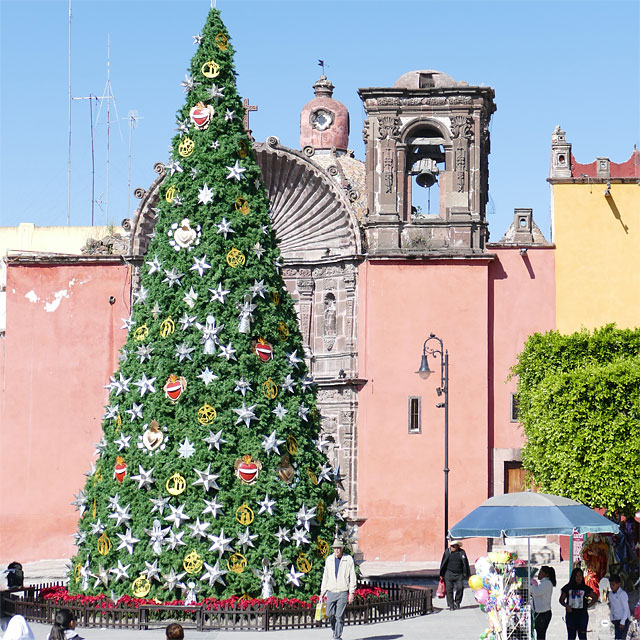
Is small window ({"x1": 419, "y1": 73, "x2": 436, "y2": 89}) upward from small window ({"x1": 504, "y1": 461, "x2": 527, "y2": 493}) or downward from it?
upward

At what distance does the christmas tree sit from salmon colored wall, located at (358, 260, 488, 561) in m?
12.1

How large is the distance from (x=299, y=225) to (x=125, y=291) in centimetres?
452

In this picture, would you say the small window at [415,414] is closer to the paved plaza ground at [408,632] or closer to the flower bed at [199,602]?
the paved plaza ground at [408,632]

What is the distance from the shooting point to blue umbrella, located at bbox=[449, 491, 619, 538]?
17391 mm

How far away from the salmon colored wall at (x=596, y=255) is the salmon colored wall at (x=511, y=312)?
0.30 m

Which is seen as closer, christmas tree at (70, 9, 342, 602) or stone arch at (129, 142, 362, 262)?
christmas tree at (70, 9, 342, 602)

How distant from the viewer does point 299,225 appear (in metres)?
34.1

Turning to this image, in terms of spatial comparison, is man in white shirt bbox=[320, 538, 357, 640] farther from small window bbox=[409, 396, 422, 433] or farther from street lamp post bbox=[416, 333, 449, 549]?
small window bbox=[409, 396, 422, 433]

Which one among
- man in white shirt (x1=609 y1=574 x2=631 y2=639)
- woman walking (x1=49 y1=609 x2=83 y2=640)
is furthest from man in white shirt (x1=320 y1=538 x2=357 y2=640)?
woman walking (x1=49 y1=609 x2=83 y2=640)

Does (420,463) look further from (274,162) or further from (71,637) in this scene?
(71,637)

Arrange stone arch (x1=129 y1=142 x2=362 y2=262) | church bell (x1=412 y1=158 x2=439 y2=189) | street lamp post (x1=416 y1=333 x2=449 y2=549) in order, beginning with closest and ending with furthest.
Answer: street lamp post (x1=416 y1=333 x2=449 y2=549), stone arch (x1=129 y1=142 x2=362 y2=262), church bell (x1=412 y1=158 x2=439 y2=189)

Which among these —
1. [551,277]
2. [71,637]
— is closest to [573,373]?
[551,277]

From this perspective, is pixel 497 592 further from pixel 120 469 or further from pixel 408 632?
pixel 120 469

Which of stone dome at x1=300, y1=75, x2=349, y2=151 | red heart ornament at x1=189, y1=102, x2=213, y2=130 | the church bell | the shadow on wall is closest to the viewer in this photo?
red heart ornament at x1=189, y1=102, x2=213, y2=130
